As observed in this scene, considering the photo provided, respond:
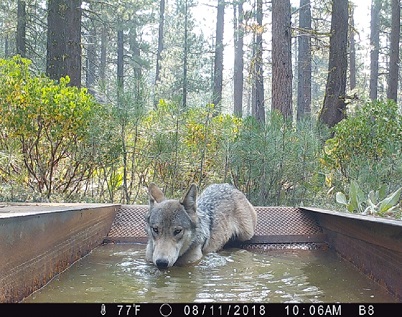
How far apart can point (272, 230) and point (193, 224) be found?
156cm

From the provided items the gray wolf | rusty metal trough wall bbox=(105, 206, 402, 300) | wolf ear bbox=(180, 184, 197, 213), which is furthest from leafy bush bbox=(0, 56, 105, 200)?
wolf ear bbox=(180, 184, 197, 213)

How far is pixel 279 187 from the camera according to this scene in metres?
8.12

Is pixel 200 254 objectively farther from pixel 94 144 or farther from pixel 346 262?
pixel 94 144

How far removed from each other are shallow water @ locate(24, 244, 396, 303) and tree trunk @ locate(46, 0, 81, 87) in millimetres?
5606

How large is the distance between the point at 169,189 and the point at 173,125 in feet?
3.78

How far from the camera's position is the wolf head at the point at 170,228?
4.19 meters

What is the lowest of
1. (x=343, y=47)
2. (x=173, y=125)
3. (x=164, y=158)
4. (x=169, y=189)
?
(x=169, y=189)

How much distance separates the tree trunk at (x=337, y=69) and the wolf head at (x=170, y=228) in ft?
26.6

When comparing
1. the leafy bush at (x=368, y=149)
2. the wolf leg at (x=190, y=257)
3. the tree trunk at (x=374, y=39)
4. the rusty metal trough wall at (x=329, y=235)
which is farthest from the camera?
the tree trunk at (x=374, y=39)

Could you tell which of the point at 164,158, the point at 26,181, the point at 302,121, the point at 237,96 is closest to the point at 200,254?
the point at 164,158

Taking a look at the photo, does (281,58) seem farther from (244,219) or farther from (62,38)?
(244,219)

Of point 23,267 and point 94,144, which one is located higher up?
point 94,144

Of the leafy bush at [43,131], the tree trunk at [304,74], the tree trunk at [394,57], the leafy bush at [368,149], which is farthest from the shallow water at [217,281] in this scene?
the tree trunk at [394,57]

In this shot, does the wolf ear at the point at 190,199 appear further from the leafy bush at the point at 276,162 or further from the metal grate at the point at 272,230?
the leafy bush at the point at 276,162
